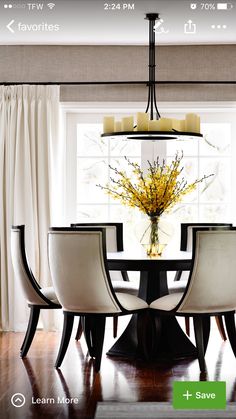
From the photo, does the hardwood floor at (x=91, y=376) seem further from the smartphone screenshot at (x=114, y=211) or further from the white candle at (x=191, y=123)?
the white candle at (x=191, y=123)

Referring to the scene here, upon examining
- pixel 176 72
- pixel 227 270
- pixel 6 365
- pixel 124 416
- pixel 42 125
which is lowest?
pixel 6 365

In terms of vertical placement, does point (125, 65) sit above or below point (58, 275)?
above

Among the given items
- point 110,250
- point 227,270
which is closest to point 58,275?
point 227,270

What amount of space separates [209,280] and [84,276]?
69 cm

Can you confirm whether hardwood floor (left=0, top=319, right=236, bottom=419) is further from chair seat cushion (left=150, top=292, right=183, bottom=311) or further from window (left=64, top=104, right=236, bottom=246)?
window (left=64, top=104, right=236, bottom=246)

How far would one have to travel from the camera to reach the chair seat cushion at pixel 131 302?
13.8ft

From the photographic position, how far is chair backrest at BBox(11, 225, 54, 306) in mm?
4520

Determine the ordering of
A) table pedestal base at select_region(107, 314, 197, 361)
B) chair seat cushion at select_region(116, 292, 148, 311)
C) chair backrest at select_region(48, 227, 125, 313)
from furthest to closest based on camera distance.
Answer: table pedestal base at select_region(107, 314, 197, 361) → chair seat cushion at select_region(116, 292, 148, 311) → chair backrest at select_region(48, 227, 125, 313)

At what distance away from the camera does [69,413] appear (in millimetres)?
2559

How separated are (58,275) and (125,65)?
240 centimetres

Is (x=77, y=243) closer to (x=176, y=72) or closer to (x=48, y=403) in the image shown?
A: (x=48, y=403)

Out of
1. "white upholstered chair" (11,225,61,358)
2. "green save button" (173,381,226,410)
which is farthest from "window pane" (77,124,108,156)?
"green save button" (173,381,226,410)

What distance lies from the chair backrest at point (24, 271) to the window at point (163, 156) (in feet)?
5.06

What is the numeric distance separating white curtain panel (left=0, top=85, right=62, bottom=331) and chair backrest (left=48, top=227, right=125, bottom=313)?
1.73 m
